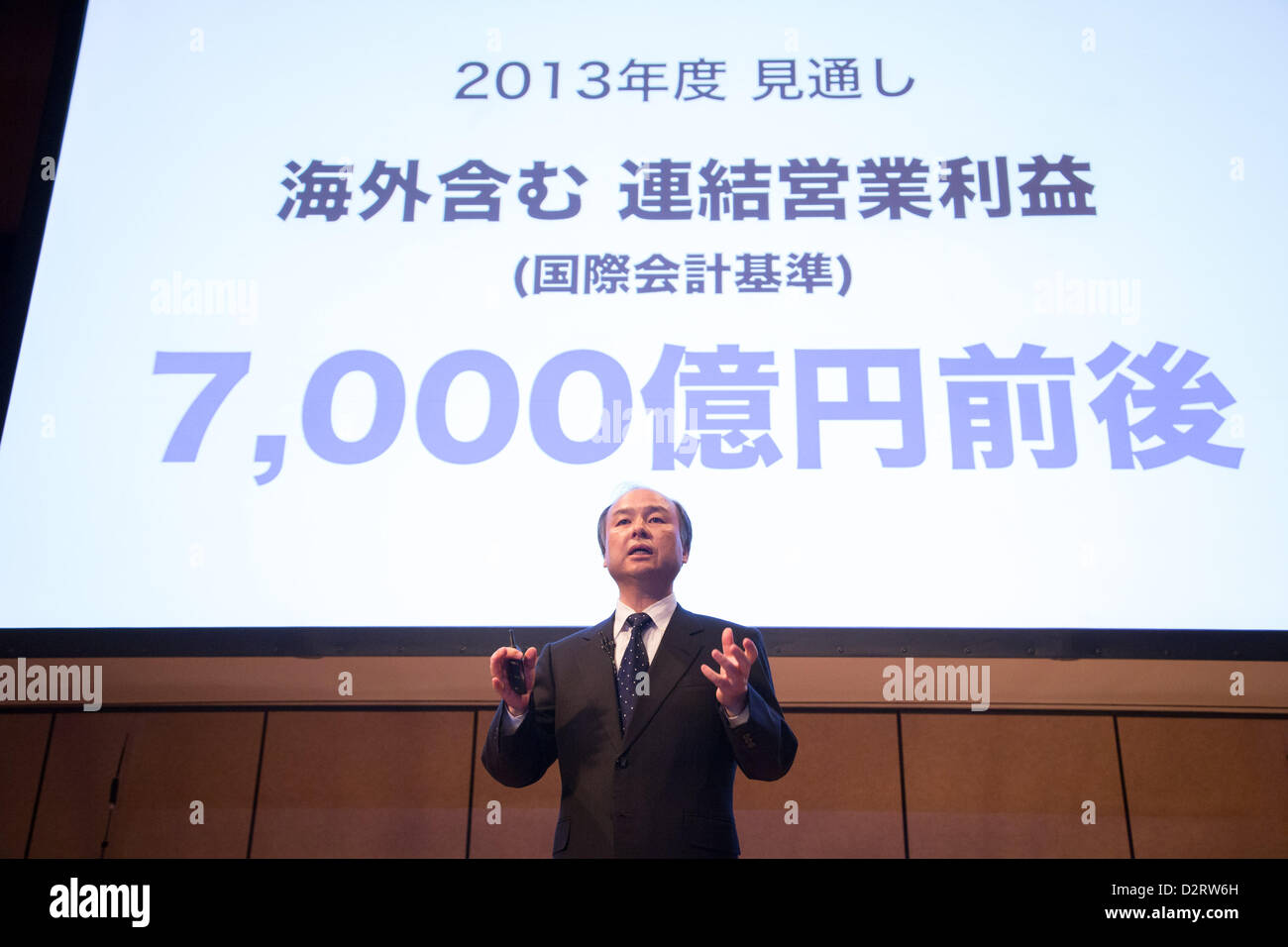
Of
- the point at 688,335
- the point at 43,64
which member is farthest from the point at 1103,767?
the point at 43,64

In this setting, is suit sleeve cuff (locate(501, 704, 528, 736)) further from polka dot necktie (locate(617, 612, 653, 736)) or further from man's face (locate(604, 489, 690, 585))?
man's face (locate(604, 489, 690, 585))

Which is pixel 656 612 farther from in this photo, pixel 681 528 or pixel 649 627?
pixel 681 528

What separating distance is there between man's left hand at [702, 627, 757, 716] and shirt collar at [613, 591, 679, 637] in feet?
0.87

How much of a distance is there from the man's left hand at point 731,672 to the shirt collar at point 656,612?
0.26 metres

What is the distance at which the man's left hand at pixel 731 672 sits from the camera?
1.66m

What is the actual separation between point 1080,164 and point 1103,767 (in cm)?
172

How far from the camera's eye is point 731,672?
5.47 ft

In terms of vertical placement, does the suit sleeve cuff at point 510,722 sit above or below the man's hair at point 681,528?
below

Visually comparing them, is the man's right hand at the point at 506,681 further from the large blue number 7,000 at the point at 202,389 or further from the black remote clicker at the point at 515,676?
the large blue number 7,000 at the point at 202,389

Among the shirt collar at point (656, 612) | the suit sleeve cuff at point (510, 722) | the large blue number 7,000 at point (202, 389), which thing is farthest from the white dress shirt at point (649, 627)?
the large blue number 7,000 at point (202, 389)

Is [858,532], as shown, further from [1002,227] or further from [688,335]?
[1002,227]

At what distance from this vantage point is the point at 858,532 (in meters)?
2.50

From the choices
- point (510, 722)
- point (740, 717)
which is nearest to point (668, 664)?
point (740, 717)

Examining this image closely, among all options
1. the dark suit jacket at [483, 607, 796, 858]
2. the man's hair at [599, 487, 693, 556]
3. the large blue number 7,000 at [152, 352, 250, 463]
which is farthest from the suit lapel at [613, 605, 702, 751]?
the large blue number 7,000 at [152, 352, 250, 463]
